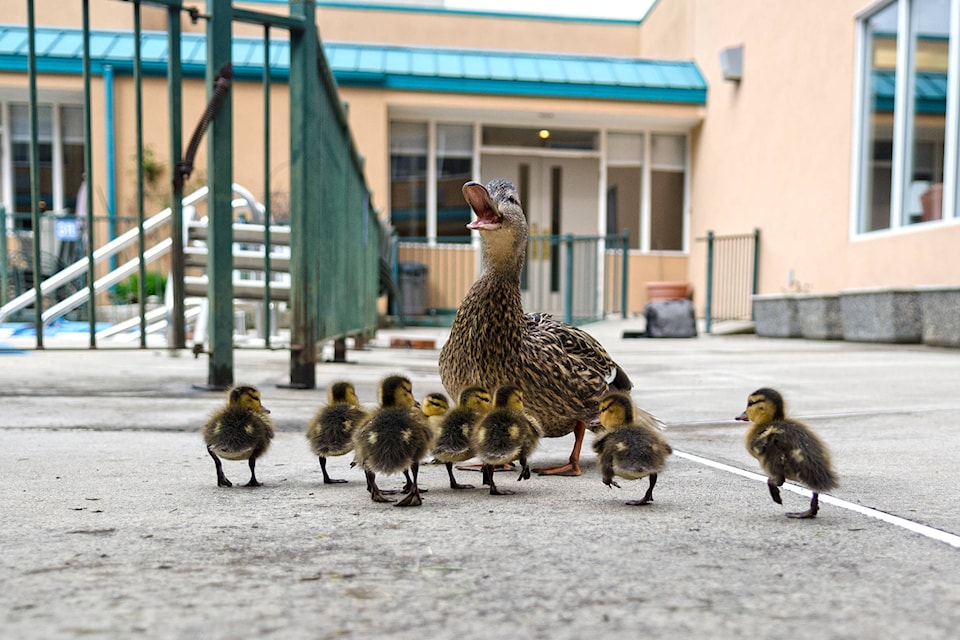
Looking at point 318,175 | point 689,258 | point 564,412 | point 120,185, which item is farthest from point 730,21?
point 564,412

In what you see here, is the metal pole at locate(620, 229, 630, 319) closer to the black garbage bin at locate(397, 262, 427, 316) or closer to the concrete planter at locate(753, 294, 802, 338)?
the concrete planter at locate(753, 294, 802, 338)

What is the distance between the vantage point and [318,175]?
5082 millimetres

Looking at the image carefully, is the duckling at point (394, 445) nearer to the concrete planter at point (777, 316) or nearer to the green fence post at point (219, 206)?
the green fence post at point (219, 206)

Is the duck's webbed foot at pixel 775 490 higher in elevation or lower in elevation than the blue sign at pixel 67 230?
lower

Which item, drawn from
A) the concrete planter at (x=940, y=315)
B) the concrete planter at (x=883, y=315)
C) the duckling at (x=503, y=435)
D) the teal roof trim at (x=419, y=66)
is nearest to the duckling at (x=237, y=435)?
the duckling at (x=503, y=435)

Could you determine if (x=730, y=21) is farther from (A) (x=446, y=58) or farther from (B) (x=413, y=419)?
(B) (x=413, y=419)

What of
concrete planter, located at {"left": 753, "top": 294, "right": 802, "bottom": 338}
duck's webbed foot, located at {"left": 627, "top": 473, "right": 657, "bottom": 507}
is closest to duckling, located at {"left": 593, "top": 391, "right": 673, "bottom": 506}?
duck's webbed foot, located at {"left": 627, "top": 473, "right": 657, "bottom": 507}

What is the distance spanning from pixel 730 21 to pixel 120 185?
1345 centimetres

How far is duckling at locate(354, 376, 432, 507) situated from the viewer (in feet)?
6.91

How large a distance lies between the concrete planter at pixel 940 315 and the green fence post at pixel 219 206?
806 centimetres

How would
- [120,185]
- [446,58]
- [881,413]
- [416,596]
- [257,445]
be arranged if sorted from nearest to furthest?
[416,596] < [257,445] < [881,413] < [120,185] < [446,58]

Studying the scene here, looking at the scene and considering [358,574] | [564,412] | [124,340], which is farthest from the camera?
[124,340]

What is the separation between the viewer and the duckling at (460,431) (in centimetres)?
228

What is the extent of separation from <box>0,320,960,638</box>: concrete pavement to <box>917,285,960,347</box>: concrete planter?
21.1 feet
